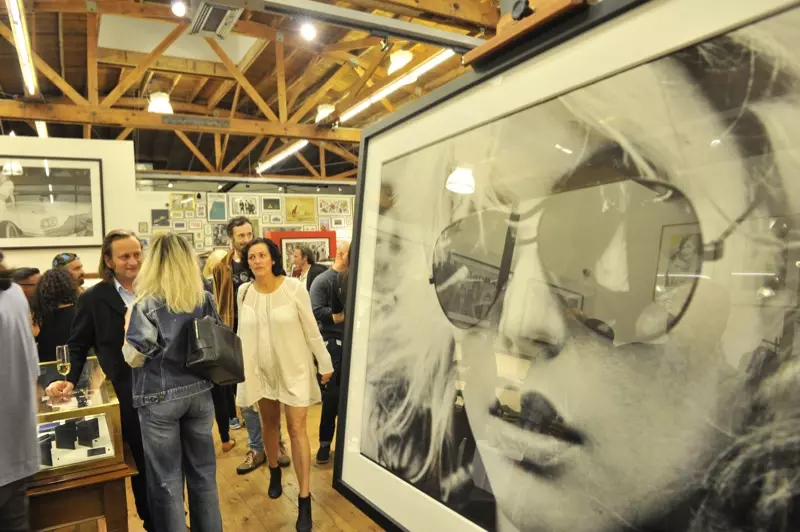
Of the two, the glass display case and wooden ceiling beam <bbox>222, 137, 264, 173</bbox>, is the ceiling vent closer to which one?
the glass display case

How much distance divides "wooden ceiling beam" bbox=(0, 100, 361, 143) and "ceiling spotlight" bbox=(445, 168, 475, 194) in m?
5.47

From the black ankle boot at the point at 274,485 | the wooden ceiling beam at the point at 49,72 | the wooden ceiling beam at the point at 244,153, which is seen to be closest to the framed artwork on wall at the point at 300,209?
the wooden ceiling beam at the point at 244,153

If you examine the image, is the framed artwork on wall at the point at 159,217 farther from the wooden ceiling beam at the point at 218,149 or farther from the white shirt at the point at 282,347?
the white shirt at the point at 282,347

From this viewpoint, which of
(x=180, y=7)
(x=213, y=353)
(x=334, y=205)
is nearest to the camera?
(x=213, y=353)

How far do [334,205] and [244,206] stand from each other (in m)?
1.73

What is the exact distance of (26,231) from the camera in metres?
4.69

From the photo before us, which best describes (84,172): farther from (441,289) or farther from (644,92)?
(644,92)

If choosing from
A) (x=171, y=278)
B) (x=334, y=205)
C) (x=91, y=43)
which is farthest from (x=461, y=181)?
(x=334, y=205)

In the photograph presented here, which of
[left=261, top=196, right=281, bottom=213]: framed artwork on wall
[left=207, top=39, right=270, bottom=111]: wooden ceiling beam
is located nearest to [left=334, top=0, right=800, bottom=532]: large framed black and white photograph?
[left=207, top=39, right=270, bottom=111]: wooden ceiling beam

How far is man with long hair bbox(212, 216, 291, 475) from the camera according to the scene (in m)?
3.45

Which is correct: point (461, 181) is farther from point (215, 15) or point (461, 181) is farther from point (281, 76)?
point (281, 76)

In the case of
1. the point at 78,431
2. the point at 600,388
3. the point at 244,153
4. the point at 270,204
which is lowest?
the point at 78,431

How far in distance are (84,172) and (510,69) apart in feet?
17.2

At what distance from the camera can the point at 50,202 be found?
15.4 feet
